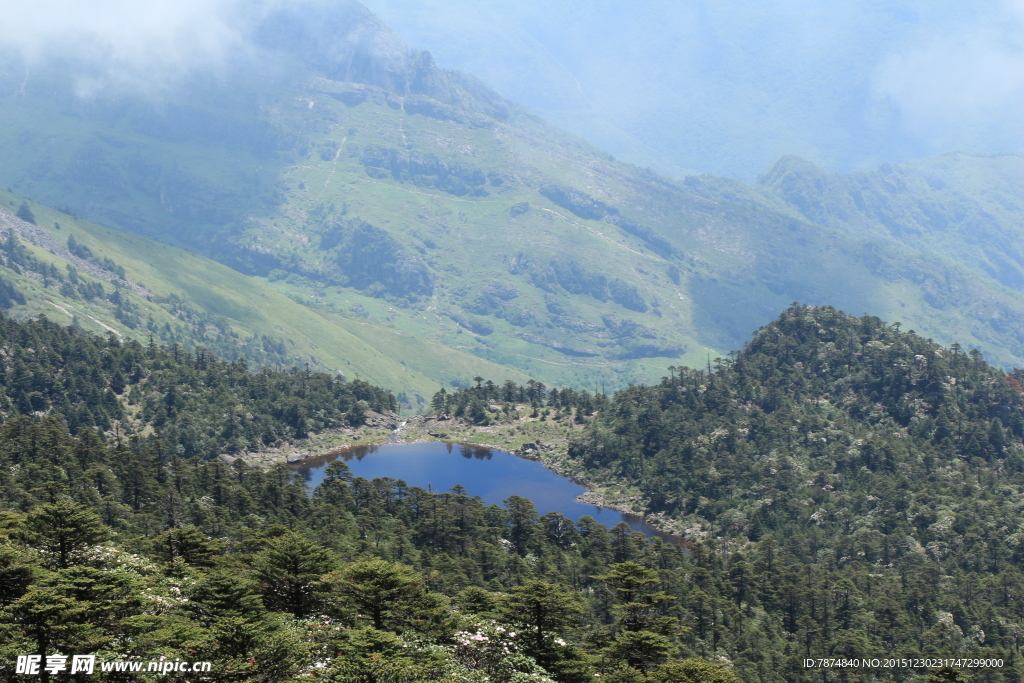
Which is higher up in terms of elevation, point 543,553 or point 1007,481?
point 1007,481

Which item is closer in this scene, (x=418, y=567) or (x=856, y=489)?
(x=418, y=567)

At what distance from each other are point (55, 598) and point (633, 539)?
374 feet

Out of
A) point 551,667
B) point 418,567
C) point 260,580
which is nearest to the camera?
point 551,667

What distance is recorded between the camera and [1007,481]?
193750 mm

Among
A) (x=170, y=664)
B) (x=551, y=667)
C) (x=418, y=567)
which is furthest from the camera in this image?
(x=418, y=567)

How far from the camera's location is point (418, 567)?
13612 centimetres

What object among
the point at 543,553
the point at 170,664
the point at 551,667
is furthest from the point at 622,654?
the point at 543,553

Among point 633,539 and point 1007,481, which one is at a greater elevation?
point 1007,481

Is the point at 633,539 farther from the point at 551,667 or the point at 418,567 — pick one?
the point at 551,667

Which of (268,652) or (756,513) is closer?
(268,652)

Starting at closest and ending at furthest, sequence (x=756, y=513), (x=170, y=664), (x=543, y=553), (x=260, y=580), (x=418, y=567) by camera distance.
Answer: (x=170, y=664) < (x=260, y=580) < (x=418, y=567) < (x=543, y=553) < (x=756, y=513)

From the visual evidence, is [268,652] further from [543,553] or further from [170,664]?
[543,553]

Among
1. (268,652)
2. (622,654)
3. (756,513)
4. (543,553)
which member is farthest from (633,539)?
(268,652)

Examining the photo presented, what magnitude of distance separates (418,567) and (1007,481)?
413 feet
